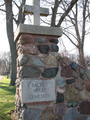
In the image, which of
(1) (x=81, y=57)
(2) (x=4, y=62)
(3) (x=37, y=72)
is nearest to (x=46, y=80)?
(3) (x=37, y=72)

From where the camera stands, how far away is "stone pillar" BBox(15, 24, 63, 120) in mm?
2908

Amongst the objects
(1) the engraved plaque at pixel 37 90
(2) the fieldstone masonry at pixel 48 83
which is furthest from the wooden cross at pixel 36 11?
(1) the engraved plaque at pixel 37 90

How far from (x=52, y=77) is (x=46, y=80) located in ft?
0.55

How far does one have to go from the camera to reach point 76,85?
3336mm

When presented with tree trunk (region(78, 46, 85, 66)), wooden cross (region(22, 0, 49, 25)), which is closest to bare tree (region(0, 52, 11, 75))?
tree trunk (region(78, 46, 85, 66))

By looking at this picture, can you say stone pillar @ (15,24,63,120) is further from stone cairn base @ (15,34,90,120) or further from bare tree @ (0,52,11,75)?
bare tree @ (0,52,11,75)

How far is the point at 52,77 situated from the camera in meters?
3.16

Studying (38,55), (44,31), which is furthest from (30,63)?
(44,31)

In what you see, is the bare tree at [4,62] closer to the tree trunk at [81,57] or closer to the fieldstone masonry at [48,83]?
the tree trunk at [81,57]

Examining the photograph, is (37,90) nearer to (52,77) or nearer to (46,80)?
(46,80)

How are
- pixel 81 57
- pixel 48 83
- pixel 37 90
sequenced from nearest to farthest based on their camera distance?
1. pixel 37 90
2. pixel 48 83
3. pixel 81 57

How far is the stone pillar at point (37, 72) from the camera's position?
9.54ft

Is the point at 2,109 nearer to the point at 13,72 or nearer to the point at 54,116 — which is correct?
the point at 54,116

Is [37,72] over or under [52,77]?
over
